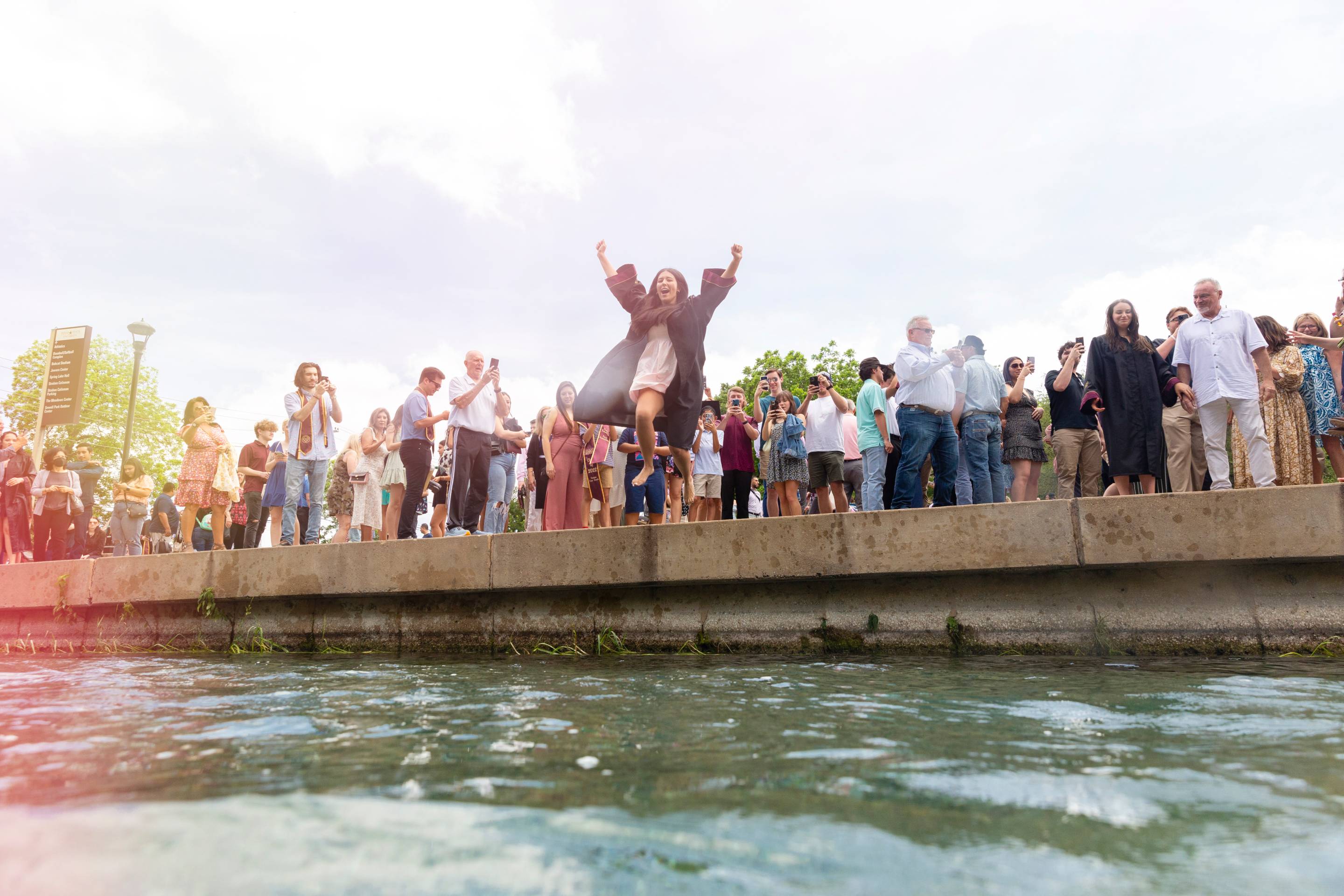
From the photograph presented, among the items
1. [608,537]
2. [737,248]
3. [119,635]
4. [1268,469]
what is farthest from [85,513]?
[1268,469]

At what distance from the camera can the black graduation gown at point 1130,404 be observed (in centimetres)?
629

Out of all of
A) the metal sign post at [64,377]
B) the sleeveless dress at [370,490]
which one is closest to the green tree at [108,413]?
the metal sign post at [64,377]

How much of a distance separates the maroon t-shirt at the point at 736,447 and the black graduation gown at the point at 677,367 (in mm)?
2598

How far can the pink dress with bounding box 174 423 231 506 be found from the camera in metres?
8.96

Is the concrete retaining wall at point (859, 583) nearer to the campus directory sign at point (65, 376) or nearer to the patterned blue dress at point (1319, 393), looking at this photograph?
the patterned blue dress at point (1319, 393)

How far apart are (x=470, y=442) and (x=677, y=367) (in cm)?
255

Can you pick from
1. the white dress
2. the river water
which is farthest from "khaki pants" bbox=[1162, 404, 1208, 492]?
the white dress

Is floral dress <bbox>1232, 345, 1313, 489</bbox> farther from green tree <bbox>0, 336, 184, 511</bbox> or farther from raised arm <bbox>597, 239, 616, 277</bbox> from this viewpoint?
green tree <bbox>0, 336, 184, 511</bbox>

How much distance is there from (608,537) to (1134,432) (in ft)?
13.6

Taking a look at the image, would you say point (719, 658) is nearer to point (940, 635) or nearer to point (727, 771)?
point (940, 635)

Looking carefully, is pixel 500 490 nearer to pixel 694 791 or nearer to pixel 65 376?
A: pixel 694 791

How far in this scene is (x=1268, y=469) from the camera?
5.88 meters

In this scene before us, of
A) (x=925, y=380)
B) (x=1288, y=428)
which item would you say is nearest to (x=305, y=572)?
(x=925, y=380)

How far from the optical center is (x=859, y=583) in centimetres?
522
